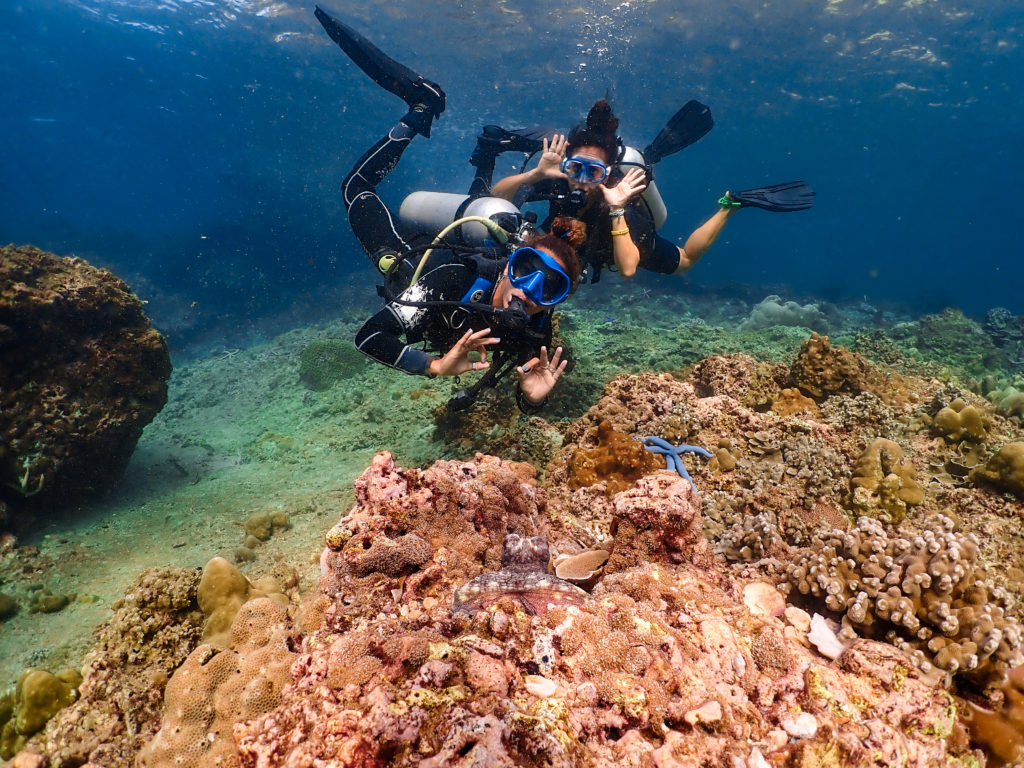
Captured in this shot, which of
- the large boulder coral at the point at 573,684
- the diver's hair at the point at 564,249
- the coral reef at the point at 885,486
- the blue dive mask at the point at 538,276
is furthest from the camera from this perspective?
the diver's hair at the point at 564,249

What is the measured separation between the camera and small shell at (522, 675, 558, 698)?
69.0 inches

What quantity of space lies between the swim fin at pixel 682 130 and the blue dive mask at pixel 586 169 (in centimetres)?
287

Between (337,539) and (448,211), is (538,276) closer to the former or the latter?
(337,539)

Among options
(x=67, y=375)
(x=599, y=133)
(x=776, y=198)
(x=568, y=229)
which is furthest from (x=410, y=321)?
(x=67, y=375)

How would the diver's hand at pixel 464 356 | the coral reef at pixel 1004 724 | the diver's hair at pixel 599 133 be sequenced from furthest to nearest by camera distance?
1. the diver's hair at pixel 599 133
2. the diver's hand at pixel 464 356
3. the coral reef at pixel 1004 724

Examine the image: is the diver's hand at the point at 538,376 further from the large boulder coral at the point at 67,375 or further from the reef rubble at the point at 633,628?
the large boulder coral at the point at 67,375

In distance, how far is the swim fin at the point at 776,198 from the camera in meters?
5.70

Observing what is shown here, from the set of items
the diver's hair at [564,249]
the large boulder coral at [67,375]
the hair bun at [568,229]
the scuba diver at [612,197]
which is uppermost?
the scuba diver at [612,197]

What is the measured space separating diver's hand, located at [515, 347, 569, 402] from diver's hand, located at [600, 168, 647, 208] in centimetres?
240

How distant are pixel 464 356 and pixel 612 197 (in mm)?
3135

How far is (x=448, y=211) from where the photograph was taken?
265 inches

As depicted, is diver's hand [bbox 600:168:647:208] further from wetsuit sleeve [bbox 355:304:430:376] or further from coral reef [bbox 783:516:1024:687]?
coral reef [bbox 783:516:1024:687]

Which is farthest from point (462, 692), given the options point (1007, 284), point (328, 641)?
point (1007, 284)

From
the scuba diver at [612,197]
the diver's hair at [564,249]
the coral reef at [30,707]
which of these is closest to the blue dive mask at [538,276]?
the diver's hair at [564,249]
